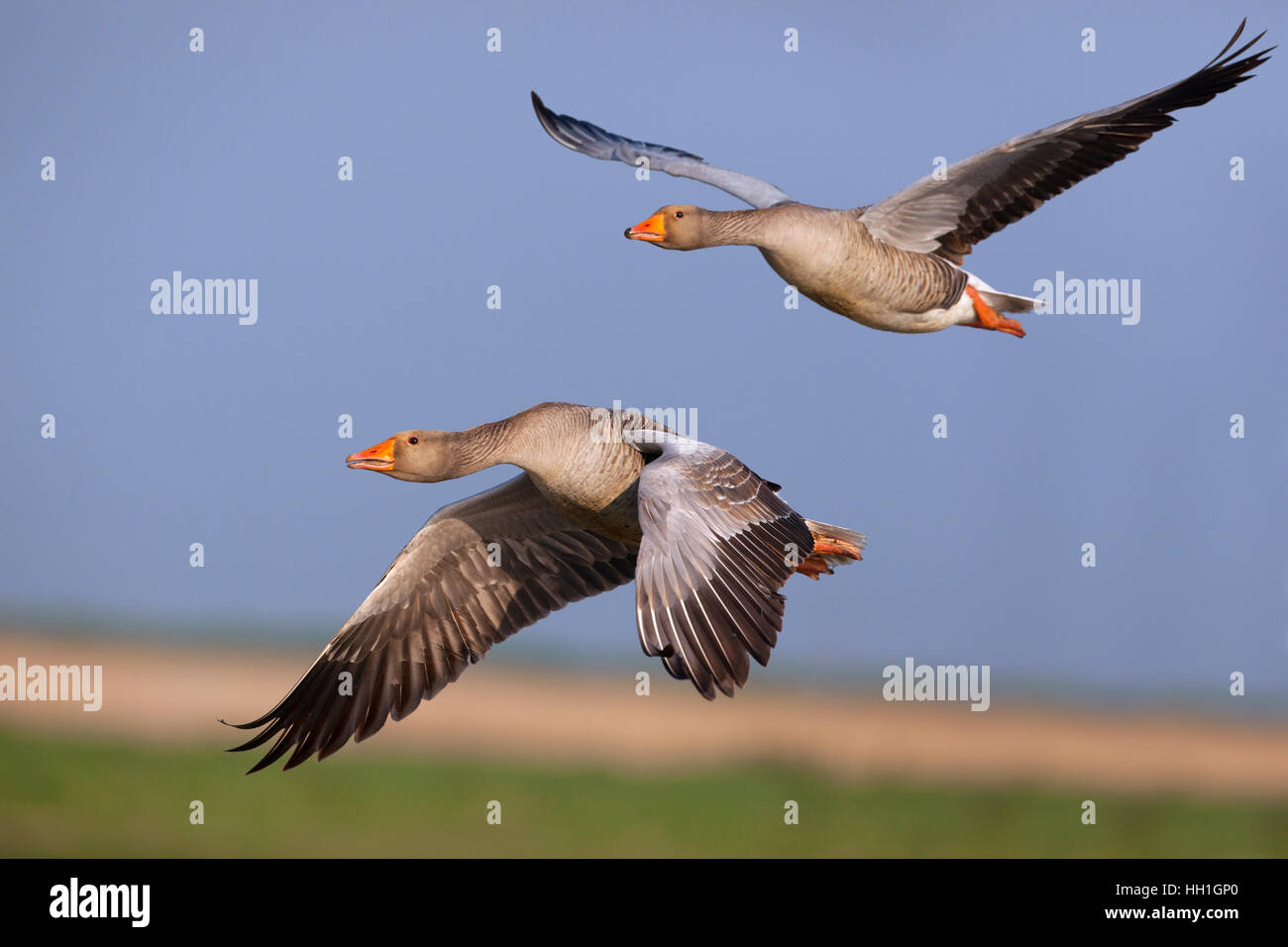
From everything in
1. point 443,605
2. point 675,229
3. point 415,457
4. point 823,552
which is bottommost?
point 443,605

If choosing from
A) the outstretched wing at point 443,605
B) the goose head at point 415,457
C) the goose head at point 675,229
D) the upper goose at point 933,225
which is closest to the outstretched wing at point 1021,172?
the upper goose at point 933,225

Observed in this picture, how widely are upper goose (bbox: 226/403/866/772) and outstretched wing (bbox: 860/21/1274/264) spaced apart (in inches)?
68.6

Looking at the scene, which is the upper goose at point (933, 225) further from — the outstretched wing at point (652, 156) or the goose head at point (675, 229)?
the outstretched wing at point (652, 156)

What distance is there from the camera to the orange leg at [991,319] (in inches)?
283

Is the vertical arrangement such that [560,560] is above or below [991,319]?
below

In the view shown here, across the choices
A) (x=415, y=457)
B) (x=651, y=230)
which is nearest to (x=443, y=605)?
(x=415, y=457)

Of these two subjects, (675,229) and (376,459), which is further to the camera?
(675,229)

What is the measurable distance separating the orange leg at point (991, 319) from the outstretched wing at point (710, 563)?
8.50 ft

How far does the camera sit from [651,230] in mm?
6773

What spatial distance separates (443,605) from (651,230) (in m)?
2.16

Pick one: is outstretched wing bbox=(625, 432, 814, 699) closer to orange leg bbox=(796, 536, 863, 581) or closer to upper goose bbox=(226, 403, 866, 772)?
upper goose bbox=(226, 403, 866, 772)

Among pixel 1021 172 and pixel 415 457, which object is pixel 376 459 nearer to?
pixel 415 457

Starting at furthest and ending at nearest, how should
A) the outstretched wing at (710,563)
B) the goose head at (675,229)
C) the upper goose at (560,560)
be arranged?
1. the goose head at (675,229)
2. the upper goose at (560,560)
3. the outstretched wing at (710,563)

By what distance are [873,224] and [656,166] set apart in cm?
168
